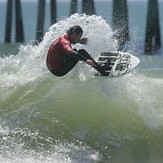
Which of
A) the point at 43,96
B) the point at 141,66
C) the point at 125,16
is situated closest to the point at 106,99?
the point at 43,96

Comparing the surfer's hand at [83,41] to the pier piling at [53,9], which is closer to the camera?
the surfer's hand at [83,41]

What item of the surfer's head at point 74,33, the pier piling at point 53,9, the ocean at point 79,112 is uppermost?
the surfer's head at point 74,33

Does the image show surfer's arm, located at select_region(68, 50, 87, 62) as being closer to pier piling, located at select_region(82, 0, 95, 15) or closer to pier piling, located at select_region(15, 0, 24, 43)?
pier piling, located at select_region(82, 0, 95, 15)

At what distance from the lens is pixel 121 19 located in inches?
631

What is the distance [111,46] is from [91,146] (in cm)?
269

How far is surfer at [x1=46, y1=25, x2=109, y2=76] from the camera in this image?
25.3 feet

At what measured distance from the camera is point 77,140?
7336 millimetres

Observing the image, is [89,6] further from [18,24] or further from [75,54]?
[75,54]

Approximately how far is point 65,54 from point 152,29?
927cm

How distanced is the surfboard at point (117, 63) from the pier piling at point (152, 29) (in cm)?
738

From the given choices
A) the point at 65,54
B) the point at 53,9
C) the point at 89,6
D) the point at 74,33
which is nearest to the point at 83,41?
the point at 74,33

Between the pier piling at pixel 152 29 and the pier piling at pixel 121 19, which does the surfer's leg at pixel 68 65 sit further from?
the pier piling at pixel 152 29

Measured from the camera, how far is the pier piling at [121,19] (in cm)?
1558

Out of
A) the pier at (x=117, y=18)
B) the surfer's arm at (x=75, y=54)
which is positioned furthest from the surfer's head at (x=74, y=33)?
the pier at (x=117, y=18)
